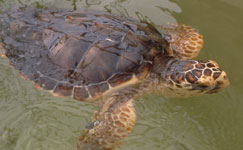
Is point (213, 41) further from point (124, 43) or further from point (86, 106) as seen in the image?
point (86, 106)

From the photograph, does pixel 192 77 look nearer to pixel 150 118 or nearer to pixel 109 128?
pixel 150 118

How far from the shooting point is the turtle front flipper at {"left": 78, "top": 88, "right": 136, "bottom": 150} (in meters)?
2.88

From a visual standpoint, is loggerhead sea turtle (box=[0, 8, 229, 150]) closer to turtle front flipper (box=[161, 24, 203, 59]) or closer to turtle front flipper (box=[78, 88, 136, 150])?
→ turtle front flipper (box=[78, 88, 136, 150])

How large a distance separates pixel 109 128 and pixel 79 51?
1.02 meters

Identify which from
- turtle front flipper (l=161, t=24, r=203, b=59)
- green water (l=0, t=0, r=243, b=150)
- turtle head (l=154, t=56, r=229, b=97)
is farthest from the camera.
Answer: turtle front flipper (l=161, t=24, r=203, b=59)

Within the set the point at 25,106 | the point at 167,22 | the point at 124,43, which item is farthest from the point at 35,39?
the point at 167,22

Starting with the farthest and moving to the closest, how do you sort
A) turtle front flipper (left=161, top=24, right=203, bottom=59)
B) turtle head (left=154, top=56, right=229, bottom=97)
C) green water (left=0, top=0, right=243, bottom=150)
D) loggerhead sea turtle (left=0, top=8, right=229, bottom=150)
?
turtle front flipper (left=161, top=24, right=203, bottom=59), green water (left=0, top=0, right=243, bottom=150), loggerhead sea turtle (left=0, top=8, right=229, bottom=150), turtle head (left=154, top=56, right=229, bottom=97)

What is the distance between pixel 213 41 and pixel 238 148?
1.93 metres

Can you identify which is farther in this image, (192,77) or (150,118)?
(150,118)

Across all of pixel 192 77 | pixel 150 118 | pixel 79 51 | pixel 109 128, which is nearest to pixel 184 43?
pixel 192 77

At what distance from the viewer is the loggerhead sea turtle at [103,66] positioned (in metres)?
2.91

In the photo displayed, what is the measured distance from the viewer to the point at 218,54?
4.15 metres

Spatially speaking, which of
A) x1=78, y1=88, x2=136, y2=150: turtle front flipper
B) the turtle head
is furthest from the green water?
the turtle head

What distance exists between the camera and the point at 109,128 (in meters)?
2.91
